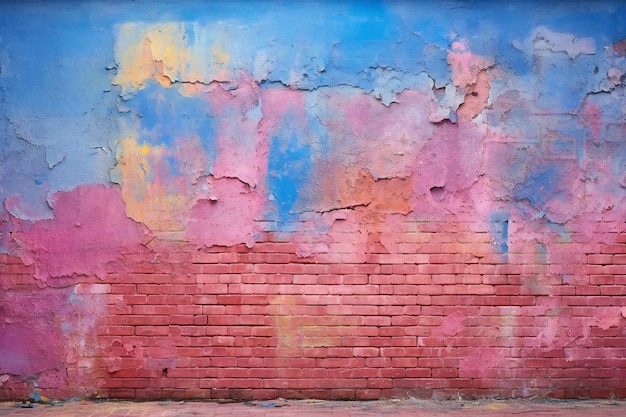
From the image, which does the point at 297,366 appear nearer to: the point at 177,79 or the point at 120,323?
the point at 120,323

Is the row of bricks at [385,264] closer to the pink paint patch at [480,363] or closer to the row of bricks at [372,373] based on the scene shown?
the pink paint patch at [480,363]

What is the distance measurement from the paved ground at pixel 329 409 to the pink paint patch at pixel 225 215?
1200mm

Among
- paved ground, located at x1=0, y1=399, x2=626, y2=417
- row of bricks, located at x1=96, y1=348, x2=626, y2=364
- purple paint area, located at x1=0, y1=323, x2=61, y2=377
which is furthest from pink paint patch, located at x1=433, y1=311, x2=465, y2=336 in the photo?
purple paint area, located at x1=0, y1=323, x2=61, y2=377

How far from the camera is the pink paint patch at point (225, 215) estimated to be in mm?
5266

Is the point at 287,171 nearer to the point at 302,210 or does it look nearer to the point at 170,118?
the point at 302,210

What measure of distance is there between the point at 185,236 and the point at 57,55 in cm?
168

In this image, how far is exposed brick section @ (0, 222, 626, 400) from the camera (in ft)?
17.2

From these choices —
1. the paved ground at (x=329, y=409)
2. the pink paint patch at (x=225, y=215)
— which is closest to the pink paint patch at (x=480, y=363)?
the paved ground at (x=329, y=409)

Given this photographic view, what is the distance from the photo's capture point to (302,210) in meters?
5.27

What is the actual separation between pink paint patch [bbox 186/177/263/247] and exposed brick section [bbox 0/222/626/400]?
0.09m

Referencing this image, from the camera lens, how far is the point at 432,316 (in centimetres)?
527

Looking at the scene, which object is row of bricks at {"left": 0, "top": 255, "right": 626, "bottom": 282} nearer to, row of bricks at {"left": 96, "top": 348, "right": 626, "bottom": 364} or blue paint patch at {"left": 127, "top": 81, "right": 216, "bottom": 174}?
row of bricks at {"left": 96, "top": 348, "right": 626, "bottom": 364}

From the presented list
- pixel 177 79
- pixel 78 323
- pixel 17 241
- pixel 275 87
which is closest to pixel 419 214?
pixel 275 87

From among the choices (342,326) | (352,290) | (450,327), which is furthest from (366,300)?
(450,327)
